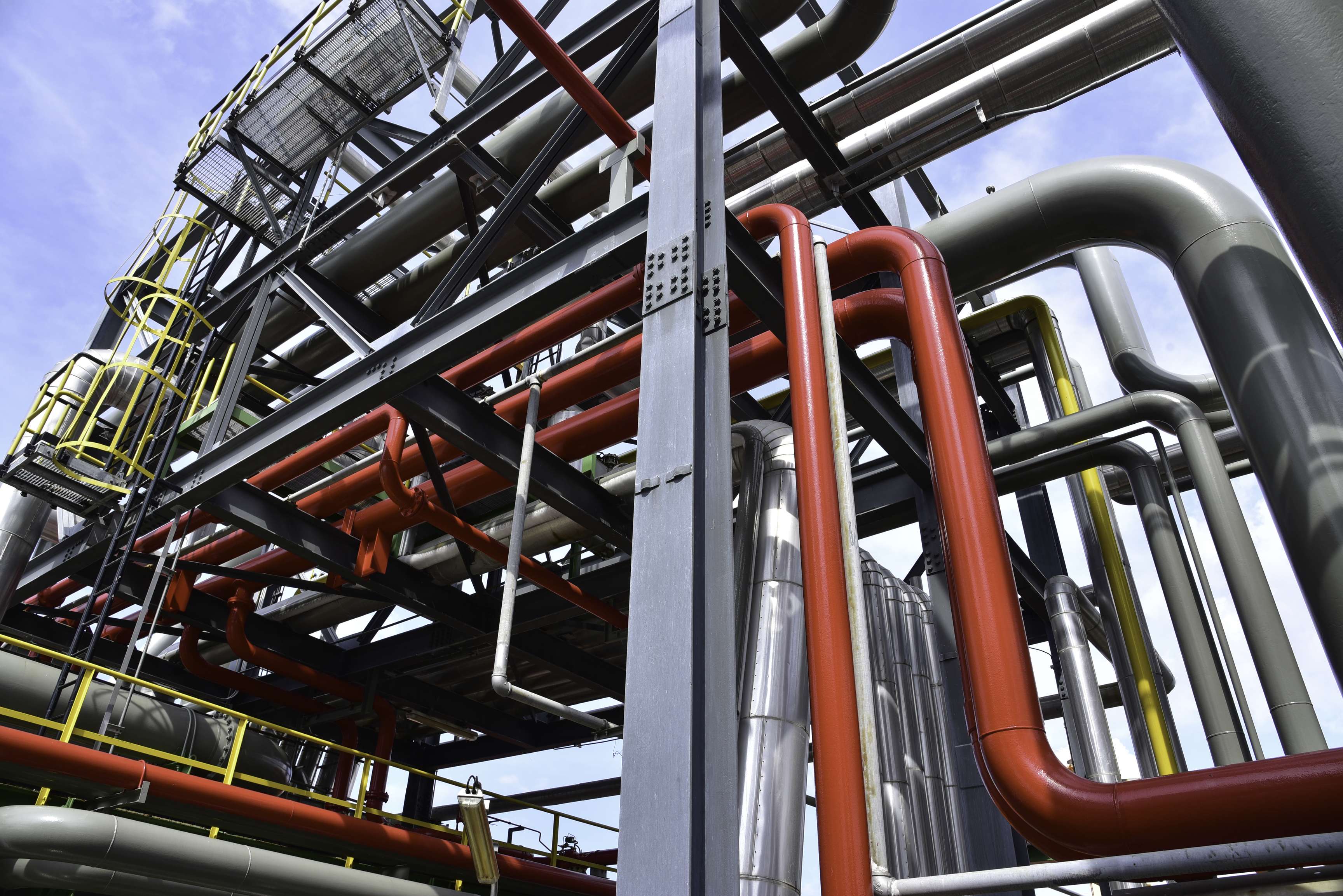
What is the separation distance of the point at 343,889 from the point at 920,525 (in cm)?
595

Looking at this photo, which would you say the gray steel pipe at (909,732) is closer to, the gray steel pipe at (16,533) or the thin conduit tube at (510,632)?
the thin conduit tube at (510,632)

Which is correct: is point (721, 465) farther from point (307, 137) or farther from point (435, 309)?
point (307, 137)

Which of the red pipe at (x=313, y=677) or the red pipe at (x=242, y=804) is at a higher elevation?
the red pipe at (x=313, y=677)

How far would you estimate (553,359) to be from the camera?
11875 millimetres

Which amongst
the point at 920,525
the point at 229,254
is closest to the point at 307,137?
the point at 229,254

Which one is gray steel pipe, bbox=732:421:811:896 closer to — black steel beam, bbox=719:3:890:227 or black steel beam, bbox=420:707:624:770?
black steel beam, bbox=719:3:890:227

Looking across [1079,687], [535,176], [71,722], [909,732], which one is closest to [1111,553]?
[1079,687]

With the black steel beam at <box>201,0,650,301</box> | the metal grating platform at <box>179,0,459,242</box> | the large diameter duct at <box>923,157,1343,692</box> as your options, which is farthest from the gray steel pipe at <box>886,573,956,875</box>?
the metal grating platform at <box>179,0,459,242</box>

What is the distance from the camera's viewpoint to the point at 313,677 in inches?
453

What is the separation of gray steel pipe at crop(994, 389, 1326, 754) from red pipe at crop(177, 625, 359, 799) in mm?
9652

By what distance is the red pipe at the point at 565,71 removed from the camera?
5.99m

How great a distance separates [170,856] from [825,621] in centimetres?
575

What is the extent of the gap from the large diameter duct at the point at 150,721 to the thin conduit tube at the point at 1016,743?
8246 millimetres

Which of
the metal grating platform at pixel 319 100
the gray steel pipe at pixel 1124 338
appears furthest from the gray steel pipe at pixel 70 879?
the gray steel pipe at pixel 1124 338
